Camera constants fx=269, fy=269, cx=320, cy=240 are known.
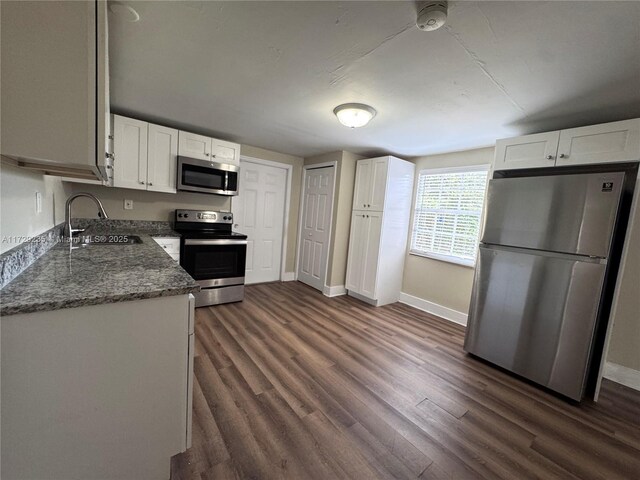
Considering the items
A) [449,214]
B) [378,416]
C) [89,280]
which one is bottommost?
[378,416]

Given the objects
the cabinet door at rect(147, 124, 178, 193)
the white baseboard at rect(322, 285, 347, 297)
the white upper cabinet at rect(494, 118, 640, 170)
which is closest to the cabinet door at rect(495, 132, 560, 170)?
the white upper cabinet at rect(494, 118, 640, 170)

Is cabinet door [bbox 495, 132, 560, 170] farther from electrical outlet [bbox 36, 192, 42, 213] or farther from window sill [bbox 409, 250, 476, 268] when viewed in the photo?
electrical outlet [bbox 36, 192, 42, 213]

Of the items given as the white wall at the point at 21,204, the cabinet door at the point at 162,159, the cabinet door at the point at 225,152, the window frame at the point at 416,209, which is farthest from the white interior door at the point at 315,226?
the white wall at the point at 21,204

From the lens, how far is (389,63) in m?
1.62

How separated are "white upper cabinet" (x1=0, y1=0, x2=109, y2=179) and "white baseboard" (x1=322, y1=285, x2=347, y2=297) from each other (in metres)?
3.40

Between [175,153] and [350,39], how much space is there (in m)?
2.50

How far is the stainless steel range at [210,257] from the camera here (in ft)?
10.1

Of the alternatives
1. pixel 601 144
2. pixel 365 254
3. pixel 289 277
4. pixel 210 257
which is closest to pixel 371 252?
pixel 365 254

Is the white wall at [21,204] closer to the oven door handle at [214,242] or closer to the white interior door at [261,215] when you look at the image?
the oven door handle at [214,242]

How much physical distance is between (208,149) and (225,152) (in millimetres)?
209

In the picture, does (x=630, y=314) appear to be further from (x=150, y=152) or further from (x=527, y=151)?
(x=150, y=152)

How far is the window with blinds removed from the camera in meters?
3.25

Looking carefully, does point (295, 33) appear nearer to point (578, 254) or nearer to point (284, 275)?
point (578, 254)

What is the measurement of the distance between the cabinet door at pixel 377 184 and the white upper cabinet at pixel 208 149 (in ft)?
6.06
